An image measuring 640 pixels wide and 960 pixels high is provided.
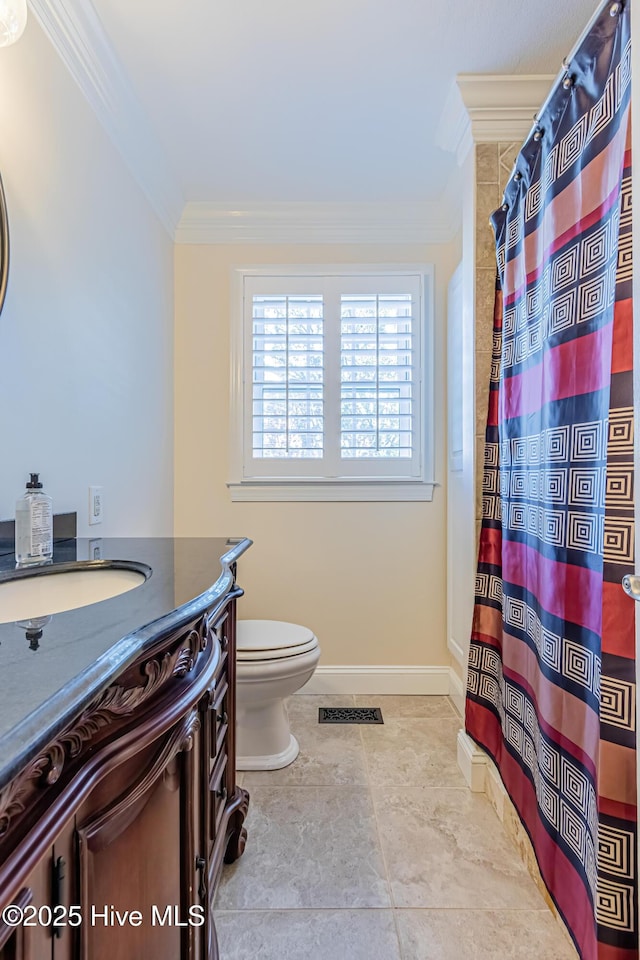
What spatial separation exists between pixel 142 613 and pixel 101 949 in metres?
0.36

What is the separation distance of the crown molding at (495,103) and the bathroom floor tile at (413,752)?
2.17 m

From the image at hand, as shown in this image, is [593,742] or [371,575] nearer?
[593,742]

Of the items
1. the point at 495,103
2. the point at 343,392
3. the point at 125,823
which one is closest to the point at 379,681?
the point at 343,392

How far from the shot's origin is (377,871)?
51.7 inches

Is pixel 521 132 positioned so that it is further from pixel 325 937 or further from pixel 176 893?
pixel 325 937

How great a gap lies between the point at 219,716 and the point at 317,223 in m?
2.15

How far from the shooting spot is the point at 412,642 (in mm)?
2387

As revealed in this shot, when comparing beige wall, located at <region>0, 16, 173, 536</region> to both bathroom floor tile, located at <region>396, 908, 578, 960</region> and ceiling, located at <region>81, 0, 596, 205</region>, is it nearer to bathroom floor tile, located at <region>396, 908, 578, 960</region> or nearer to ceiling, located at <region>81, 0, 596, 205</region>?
ceiling, located at <region>81, 0, 596, 205</region>

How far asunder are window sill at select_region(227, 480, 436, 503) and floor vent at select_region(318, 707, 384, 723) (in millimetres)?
938

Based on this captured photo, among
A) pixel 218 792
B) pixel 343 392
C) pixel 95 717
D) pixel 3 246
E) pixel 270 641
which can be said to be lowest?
pixel 218 792

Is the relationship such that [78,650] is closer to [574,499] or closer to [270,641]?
[574,499]

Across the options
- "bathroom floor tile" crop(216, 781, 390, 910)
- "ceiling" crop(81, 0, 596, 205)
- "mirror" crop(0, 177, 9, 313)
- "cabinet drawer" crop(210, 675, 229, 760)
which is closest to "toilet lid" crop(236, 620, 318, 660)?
"cabinet drawer" crop(210, 675, 229, 760)

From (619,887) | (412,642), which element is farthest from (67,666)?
(412,642)

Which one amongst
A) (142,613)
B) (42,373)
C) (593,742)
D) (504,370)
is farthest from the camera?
(504,370)
